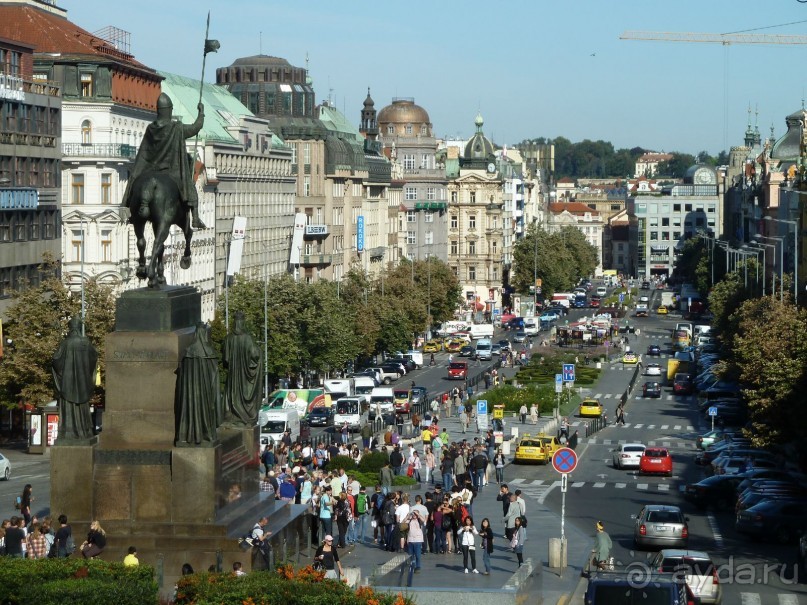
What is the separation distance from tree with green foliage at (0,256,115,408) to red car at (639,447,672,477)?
62.7ft

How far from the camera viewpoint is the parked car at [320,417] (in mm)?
84062

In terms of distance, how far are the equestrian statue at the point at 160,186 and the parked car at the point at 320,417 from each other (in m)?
52.1

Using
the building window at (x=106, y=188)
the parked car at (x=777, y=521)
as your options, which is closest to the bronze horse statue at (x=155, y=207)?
the parked car at (x=777, y=521)

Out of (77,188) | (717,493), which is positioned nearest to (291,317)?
(77,188)

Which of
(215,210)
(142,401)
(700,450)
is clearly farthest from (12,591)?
(215,210)

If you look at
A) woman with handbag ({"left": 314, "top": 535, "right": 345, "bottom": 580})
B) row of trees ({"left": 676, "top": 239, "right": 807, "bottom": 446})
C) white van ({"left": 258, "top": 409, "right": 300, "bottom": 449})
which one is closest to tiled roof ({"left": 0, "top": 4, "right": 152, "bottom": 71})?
white van ({"left": 258, "top": 409, "right": 300, "bottom": 449})

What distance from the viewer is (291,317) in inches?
3910

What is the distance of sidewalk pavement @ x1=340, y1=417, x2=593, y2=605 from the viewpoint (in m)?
35.8

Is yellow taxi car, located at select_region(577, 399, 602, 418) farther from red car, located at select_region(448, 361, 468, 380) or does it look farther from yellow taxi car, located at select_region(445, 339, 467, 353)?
yellow taxi car, located at select_region(445, 339, 467, 353)

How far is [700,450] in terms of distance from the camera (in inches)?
3088

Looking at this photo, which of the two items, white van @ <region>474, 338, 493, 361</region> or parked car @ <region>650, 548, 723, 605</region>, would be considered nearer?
parked car @ <region>650, 548, 723, 605</region>

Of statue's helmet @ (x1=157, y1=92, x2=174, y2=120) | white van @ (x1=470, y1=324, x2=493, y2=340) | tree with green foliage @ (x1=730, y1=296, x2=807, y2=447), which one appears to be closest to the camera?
statue's helmet @ (x1=157, y1=92, x2=174, y2=120)

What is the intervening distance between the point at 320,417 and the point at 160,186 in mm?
53069

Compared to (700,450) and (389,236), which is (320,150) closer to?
(389,236)
